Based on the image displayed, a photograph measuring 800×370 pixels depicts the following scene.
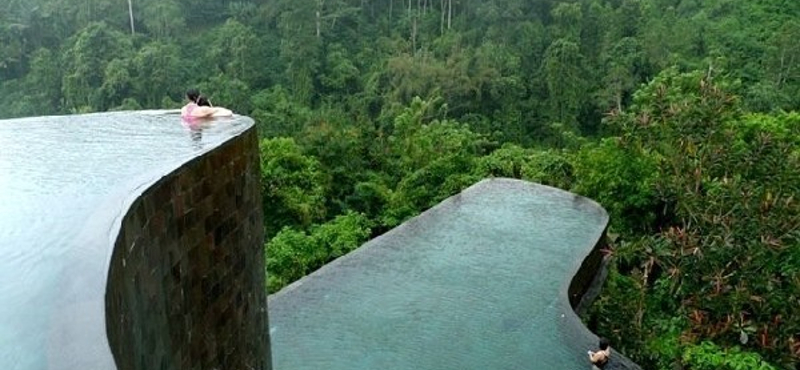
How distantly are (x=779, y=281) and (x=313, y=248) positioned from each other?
15.5 ft

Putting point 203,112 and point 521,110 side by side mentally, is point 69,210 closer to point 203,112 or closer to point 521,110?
point 203,112

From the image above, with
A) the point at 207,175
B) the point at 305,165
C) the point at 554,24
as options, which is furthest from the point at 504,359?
the point at 554,24

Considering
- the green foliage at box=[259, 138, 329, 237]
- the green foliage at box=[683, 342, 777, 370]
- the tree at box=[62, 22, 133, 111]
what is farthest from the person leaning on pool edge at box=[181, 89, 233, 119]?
the tree at box=[62, 22, 133, 111]

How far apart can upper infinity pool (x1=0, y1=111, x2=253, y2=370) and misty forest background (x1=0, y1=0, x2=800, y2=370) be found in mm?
3990

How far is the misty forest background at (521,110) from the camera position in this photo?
666 cm

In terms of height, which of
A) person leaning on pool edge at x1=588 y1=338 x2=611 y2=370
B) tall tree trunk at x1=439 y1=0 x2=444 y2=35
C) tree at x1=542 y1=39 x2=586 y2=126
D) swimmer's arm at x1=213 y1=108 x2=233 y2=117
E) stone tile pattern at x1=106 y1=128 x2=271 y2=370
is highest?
swimmer's arm at x1=213 y1=108 x2=233 y2=117

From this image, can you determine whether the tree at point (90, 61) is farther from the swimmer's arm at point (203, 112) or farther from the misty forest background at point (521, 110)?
the swimmer's arm at point (203, 112)

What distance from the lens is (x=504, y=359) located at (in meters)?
5.80

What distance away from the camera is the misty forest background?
21.9 ft

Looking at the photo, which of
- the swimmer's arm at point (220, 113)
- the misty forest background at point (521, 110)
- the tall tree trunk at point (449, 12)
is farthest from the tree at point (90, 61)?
the swimmer's arm at point (220, 113)

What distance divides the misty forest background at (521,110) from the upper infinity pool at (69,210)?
3.99 metres

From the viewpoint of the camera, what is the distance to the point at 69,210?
281cm

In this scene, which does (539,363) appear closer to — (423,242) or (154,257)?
(423,242)

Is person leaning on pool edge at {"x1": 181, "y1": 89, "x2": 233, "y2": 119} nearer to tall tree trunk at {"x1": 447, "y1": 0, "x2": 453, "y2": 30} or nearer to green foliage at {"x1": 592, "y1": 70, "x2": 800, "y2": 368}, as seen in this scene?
green foliage at {"x1": 592, "y1": 70, "x2": 800, "y2": 368}
